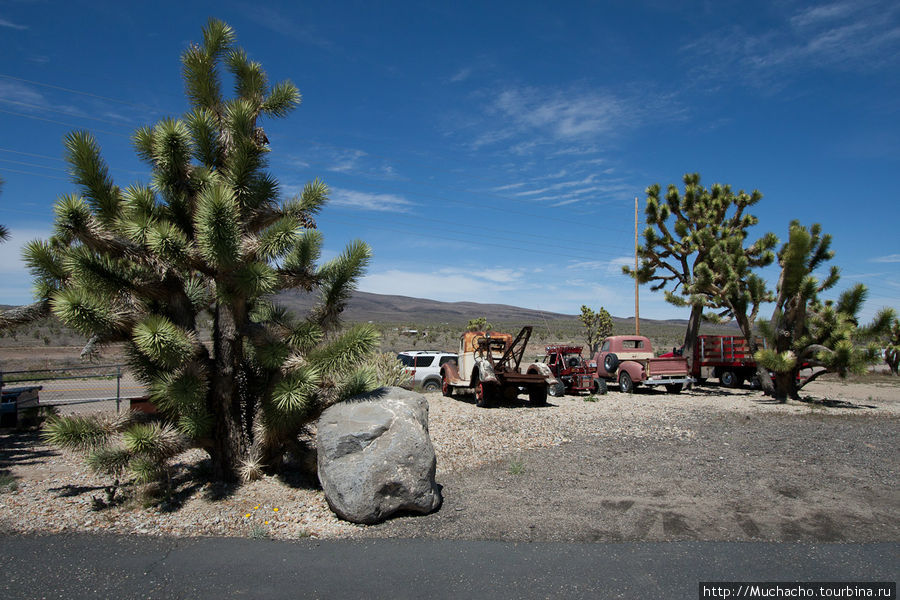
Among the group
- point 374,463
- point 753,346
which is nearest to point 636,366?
point 753,346

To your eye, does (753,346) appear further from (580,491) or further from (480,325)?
(480,325)

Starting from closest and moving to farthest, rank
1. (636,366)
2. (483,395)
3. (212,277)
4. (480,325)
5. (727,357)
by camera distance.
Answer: (212,277) → (483,395) → (636,366) → (727,357) → (480,325)

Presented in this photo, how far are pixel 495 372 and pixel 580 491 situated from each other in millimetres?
8900

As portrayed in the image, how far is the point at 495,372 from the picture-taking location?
15891 millimetres

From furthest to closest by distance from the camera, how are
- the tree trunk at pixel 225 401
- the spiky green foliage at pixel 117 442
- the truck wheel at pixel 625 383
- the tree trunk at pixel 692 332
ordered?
the tree trunk at pixel 692 332 → the truck wheel at pixel 625 383 → the tree trunk at pixel 225 401 → the spiky green foliage at pixel 117 442

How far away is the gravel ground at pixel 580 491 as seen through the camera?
18.6ft

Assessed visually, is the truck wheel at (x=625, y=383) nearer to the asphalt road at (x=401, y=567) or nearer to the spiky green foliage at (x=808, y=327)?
the spiky green foliage at (x=808, y=327)

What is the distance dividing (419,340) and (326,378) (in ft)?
128

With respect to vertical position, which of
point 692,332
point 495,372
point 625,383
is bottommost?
point 625,383

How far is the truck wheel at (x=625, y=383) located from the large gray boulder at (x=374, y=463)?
618 inches

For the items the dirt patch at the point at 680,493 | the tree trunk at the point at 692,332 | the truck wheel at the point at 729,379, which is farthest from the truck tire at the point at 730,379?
the dirt patch at the point at 680,493

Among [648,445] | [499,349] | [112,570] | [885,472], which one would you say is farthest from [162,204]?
[499,349]

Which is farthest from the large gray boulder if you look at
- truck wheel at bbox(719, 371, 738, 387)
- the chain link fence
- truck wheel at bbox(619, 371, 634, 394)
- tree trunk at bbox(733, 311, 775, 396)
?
truck wheel at bbox(719, 371, 738, 387)

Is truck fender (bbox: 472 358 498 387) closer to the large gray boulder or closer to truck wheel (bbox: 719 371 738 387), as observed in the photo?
the large gray boulder
